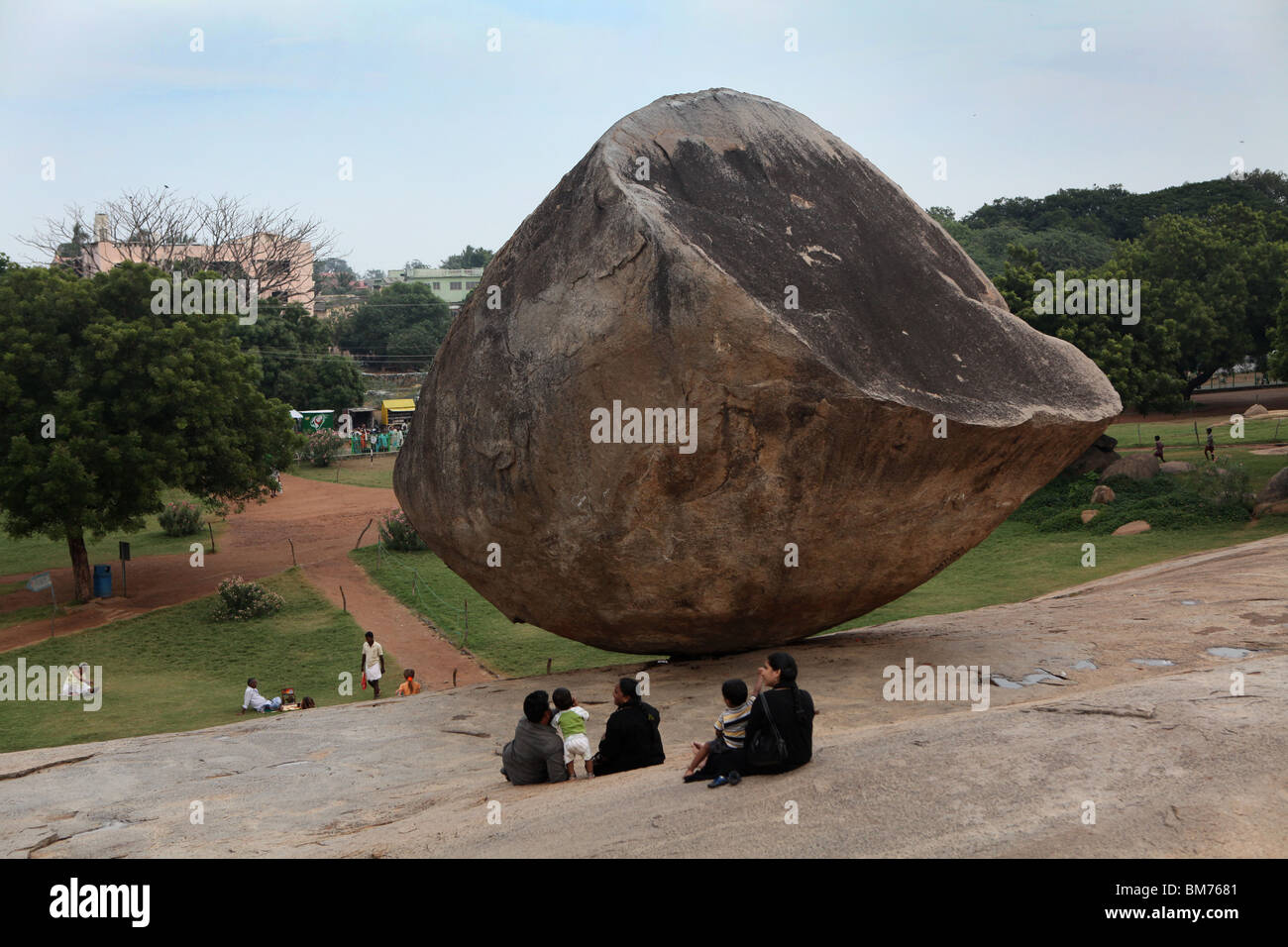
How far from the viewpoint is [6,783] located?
28.8ft

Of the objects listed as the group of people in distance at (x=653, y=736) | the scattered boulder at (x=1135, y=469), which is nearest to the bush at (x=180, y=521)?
the scattered boulder at (x=1135, y=469)

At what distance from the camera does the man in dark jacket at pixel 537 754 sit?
765cm

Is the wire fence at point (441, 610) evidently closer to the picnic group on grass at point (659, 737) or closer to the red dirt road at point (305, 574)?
the red dirt road at point (305, 574)

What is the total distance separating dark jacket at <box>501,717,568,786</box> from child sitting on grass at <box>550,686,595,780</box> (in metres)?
0.07

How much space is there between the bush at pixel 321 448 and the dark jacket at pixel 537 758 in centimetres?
3627

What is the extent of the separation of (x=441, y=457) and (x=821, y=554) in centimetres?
354

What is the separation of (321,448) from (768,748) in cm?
3860

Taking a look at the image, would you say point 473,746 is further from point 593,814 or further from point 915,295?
point 915,295

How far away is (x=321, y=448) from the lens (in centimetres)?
4256

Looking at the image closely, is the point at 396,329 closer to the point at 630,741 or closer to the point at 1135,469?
the point at 1135,469

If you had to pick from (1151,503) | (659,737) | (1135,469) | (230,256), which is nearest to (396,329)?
(230,256)

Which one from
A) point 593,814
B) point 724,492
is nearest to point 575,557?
point 724,492

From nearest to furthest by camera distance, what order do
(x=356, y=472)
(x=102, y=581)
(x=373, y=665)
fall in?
1. (x=373, y=665)
2. (x=102, y=581)
3. (x=356, y=472)

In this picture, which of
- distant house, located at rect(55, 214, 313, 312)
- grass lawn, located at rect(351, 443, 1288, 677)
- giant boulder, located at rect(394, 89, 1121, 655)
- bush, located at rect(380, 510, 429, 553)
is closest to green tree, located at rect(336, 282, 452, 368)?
distant house, located at rect(55, 214, 313, 312)
